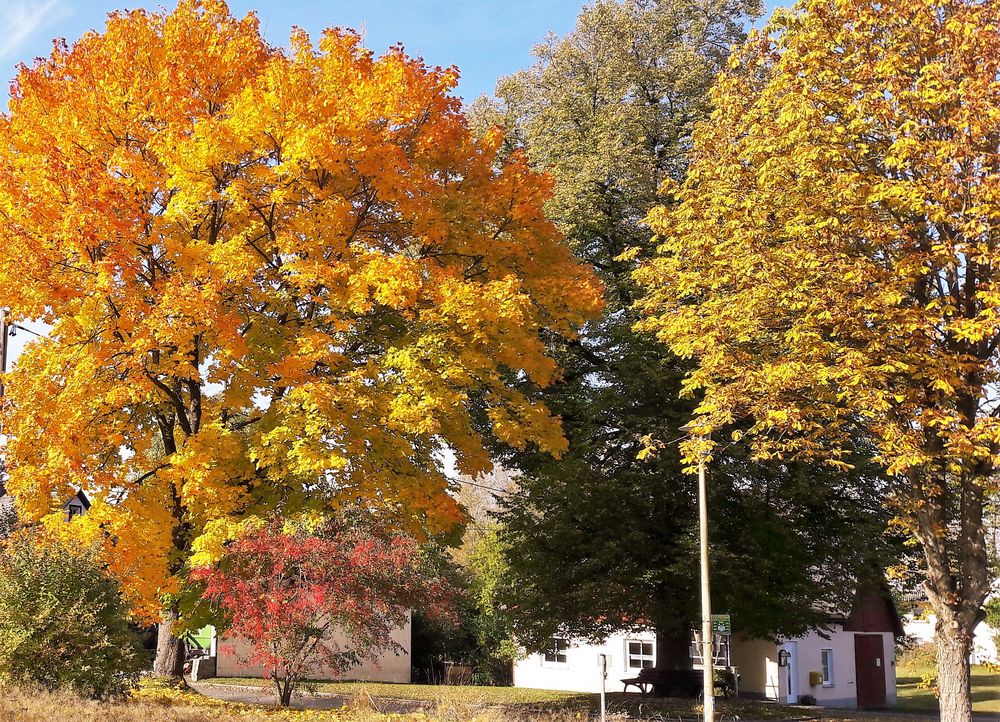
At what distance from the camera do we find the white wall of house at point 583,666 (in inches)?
1578

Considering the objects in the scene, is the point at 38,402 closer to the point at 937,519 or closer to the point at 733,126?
the point at 733,126

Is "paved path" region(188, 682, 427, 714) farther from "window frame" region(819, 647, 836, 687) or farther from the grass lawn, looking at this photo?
"window frame" region(819, 647, 836, 687)

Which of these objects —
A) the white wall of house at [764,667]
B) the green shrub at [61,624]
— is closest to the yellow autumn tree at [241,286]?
the green shrub at [61,624]

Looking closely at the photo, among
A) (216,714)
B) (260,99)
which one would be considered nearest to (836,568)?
(216,714)

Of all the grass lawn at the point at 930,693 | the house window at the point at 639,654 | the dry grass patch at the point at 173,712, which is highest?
the dry grass patch at the point at 173,712

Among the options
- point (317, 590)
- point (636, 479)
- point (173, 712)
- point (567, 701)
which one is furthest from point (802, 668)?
point (173, 712)

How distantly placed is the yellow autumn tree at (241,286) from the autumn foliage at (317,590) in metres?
1.18

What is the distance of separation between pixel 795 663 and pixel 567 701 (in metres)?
12.1

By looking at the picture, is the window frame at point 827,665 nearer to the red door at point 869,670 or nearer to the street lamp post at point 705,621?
the red door at point 869,670

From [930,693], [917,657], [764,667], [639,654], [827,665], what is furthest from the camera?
[917,657]

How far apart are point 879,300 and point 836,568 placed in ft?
42.6

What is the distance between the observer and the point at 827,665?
39.0 metres

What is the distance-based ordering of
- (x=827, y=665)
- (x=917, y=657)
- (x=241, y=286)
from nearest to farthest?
(x=241, y=286) → (x=827, y=665) → (x=917, y=657)

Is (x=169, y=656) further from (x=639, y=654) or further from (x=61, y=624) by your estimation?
(x=639, y=654)
